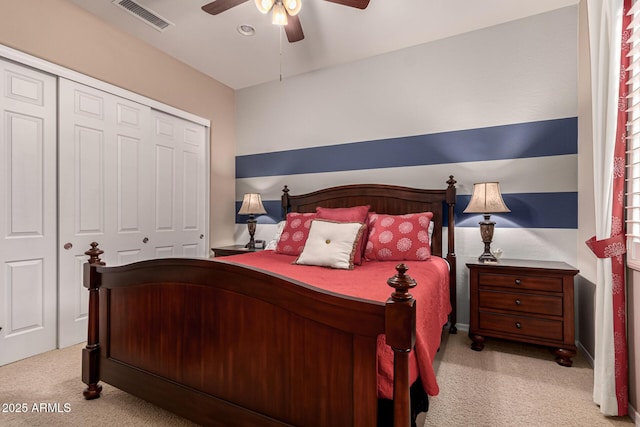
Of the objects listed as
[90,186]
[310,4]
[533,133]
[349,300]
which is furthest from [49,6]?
[533,133]

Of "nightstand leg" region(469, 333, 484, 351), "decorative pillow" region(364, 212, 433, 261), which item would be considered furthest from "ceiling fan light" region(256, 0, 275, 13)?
"nightstand leg" region(469, 333, 484, 351)

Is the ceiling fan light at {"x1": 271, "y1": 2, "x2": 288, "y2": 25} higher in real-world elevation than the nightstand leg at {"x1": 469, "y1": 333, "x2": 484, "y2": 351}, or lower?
higher

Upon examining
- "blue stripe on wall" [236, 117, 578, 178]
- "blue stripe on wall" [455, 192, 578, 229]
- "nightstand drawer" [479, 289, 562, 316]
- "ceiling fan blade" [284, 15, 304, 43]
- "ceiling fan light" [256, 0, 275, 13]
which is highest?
"ceiling fan blade" [284, 15, 304, 43]

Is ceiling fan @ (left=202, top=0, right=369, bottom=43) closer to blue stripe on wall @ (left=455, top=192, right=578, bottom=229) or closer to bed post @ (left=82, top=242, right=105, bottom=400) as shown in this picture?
bed post @ (left=82, top=242, right=105, bottom=400)

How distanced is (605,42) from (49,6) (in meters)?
3.74

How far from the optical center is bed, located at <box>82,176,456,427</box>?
105cm

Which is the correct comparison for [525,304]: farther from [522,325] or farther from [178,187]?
[178,187]

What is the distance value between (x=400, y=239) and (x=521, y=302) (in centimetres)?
98

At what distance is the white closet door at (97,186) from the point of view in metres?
2.57

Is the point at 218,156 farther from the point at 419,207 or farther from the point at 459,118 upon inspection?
the point at 459,118

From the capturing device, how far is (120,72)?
295 cm

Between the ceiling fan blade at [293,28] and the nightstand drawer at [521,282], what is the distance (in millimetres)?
2354

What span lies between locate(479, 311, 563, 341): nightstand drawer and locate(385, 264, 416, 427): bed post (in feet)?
5.87

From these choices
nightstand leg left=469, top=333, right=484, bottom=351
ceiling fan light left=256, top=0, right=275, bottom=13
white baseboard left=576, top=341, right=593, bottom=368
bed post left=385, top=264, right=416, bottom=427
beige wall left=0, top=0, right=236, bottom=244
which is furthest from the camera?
nightstand leg left=469, top=333, right=484, bottom=351
